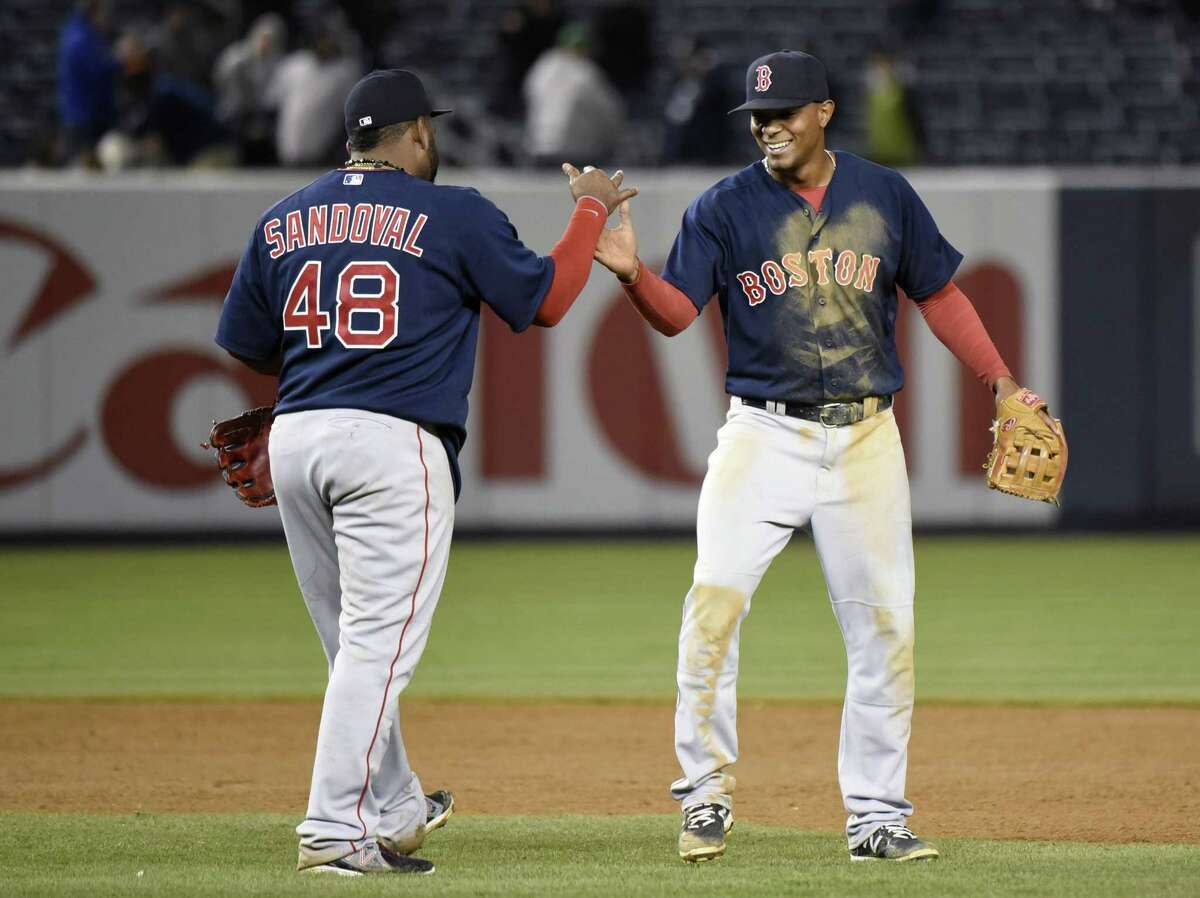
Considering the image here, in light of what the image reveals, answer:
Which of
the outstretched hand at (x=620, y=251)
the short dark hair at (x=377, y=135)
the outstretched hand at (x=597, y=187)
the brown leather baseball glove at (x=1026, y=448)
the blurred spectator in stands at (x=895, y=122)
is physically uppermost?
the blurred spectator in stands at (x=895, y=122)

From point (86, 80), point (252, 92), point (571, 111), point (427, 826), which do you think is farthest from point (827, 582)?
point (252, 92)

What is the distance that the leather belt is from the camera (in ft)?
17.6

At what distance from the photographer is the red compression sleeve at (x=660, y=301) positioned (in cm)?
536

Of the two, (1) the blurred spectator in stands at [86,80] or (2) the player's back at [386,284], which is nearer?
(2) the player's back at [386,284]

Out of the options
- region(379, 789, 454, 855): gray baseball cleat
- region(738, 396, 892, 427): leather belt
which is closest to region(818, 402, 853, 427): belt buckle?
region(738, 396, 892, 427): leather belt

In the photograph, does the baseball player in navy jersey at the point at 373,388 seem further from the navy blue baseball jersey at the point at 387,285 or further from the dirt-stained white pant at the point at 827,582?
the dirt-stained white pant at the point at 827,582

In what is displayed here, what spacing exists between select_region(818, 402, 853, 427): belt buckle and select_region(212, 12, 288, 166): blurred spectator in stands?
1086cm

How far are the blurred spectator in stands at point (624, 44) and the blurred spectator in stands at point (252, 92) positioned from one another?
3027 mm

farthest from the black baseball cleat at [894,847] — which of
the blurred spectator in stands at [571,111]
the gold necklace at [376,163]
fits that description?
the blurred spectator in stands at [571,111]

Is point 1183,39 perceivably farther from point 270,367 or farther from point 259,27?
point 270,367

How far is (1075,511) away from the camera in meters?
15.2

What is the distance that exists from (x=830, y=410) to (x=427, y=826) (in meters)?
1.61

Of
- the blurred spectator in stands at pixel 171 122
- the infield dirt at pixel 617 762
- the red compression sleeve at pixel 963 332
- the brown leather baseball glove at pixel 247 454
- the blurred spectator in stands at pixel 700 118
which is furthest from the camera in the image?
the blurred spectator in stands at pixel 700 118

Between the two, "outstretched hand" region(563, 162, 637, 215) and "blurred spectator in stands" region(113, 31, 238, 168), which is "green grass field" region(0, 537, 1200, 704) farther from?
"outstretched hand" region(563, 162, 637, 215)
